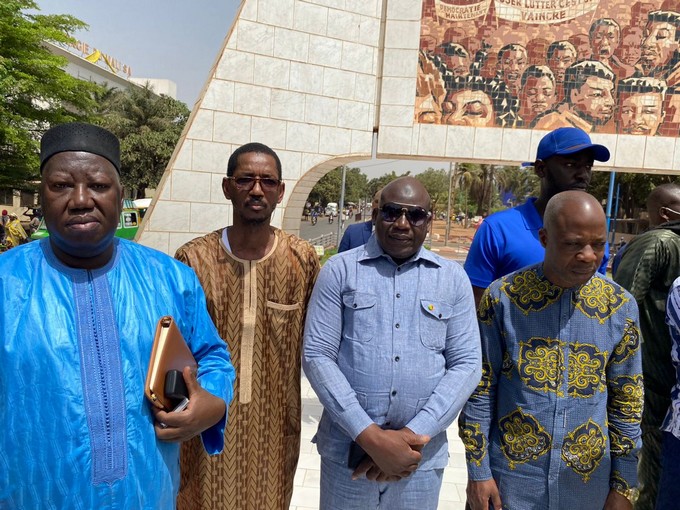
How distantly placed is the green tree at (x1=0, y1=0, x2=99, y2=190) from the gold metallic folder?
1575 cm

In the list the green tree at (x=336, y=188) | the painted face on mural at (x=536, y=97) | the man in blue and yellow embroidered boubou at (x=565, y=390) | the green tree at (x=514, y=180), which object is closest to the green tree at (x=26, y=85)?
the painted face on mural at (x=536, y=97)

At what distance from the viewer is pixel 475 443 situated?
6.19ft

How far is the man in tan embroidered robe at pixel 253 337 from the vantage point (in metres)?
2.36

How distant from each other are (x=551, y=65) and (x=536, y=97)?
40cm

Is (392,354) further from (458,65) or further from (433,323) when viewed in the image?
(458,65)

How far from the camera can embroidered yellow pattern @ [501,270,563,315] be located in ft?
6.15

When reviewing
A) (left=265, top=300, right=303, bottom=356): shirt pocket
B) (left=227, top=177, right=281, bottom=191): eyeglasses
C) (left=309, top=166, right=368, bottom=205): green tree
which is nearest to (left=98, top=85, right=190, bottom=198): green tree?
(left=309, top=166, right=368, bottom=205): green tree

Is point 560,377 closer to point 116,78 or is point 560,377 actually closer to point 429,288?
point 429,288

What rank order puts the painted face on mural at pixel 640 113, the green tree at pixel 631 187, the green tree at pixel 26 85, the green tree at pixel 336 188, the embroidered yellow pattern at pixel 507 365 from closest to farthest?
1. the embroidered yellow pattern at pixel 507 365
2. the painted face on mural at pixel 640 113
3. the green tree at pixel 26 85
4. the green tree at pixel 631 187
5. the green tree at pixel 336 188

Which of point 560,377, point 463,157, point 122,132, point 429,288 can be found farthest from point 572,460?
point 122,132

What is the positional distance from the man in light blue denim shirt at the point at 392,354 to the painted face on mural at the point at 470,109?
409cm

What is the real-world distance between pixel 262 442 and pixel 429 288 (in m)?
1.11

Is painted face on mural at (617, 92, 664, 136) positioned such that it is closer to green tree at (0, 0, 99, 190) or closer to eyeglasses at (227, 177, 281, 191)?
eyeglasses at (227, 177, 281, 191)

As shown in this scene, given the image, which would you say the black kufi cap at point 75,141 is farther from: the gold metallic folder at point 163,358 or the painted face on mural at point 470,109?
the painted face on mural at point 470,109
